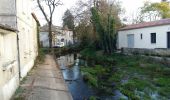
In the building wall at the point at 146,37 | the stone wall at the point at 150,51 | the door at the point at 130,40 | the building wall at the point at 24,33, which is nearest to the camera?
the building wall at the point at 24,33

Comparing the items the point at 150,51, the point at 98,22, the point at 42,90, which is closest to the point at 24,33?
the point at 42,90

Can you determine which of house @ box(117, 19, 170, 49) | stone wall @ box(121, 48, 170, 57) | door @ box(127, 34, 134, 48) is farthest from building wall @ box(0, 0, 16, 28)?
door @ box(127, 34, 134, 48)

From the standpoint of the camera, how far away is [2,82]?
10055 mm

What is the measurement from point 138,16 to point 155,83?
164 ft

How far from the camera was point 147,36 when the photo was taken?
32.2 meters

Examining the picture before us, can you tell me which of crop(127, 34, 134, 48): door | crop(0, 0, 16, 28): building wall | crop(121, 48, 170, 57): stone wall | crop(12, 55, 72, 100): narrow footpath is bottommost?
crop(12, 55, 72, 100): narrow footpath

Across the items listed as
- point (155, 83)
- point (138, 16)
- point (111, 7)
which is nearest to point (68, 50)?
point (111, 7)

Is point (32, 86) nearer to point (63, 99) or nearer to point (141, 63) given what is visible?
point (63, 99)

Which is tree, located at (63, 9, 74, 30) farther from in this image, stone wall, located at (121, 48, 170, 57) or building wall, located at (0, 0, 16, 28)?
building wall, located at (0, 0, 16, 28)

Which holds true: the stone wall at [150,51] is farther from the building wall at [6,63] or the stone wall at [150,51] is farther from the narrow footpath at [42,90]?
the building wall at [6,63]

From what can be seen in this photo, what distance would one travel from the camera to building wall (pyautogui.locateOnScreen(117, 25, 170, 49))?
1134 inches

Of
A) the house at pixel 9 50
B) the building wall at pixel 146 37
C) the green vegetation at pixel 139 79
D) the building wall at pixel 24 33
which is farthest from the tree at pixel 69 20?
the house at pixel 9 50

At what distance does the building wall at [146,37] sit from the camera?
94.5 feet

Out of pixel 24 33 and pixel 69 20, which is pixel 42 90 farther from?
pixel 69 20
